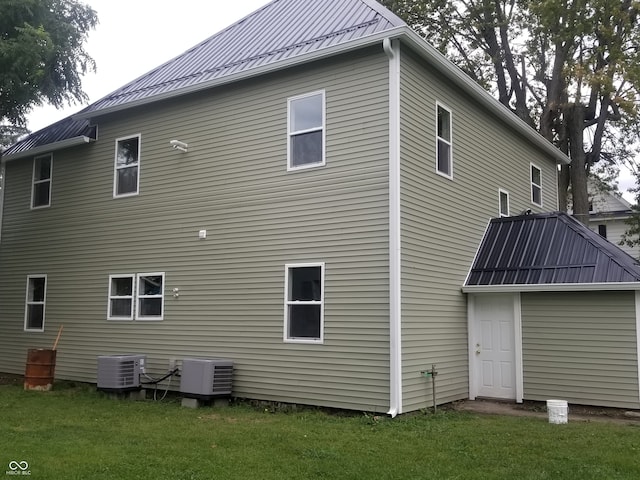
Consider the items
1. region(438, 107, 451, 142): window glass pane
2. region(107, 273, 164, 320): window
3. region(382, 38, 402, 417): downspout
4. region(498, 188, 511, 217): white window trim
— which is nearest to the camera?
region(382, 38, 402, 417): downspout

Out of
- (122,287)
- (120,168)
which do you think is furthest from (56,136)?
(122,287)

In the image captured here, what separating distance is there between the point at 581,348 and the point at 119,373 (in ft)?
26.0

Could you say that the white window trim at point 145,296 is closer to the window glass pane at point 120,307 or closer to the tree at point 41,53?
the window glass pane at point 120,307

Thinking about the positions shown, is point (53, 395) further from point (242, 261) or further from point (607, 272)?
point (607, 272)

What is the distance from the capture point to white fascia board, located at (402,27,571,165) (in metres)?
9.46

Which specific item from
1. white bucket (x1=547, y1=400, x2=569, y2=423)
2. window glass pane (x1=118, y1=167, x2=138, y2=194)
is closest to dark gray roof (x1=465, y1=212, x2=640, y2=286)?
white bucket (x1=547, y1=400, x2=569, y2=423)

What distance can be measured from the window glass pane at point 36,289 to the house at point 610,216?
24593 mm

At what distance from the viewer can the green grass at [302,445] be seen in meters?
5.98

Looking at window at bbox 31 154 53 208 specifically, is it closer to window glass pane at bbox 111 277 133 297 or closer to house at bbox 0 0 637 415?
house at bbox 0 0 637 415

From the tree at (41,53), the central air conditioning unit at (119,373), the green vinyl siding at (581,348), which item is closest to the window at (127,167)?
the tree at (41,53)

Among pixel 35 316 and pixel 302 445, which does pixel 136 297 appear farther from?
pixel 302 445

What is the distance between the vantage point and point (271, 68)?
10.3m

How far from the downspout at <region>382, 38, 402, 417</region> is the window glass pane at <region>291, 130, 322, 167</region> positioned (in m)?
1.36

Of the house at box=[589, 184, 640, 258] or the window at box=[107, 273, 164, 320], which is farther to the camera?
the house at box=[589, 184, 640, 258]
